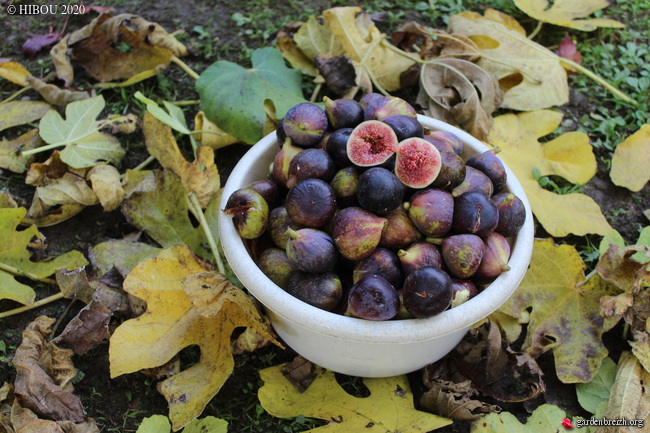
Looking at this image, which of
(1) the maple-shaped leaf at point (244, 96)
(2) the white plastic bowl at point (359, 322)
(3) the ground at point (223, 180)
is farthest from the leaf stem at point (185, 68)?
(2) the white plastic bowl at point (359, 322)

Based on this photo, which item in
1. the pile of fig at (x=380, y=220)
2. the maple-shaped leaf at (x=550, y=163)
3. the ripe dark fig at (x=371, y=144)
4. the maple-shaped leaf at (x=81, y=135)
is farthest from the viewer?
the maple-shaped leaf at (x=81, y=135)

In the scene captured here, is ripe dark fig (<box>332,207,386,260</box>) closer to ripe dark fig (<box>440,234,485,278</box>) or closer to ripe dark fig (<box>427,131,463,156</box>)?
ripe dark fig (<box>440,234,485,278</box>)

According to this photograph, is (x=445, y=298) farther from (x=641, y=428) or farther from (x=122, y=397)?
(x=122, y=397)

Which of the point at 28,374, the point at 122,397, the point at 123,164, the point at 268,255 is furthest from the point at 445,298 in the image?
the point at 123,164

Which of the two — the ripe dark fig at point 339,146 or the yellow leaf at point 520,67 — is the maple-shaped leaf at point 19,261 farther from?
the yellow leaf at point 520,67

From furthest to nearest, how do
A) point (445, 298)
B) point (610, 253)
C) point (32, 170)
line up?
point (32, 170) → point (610, 253) → point (445, 298)

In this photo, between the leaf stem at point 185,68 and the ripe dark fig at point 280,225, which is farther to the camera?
the leaf stem at point 185,68
